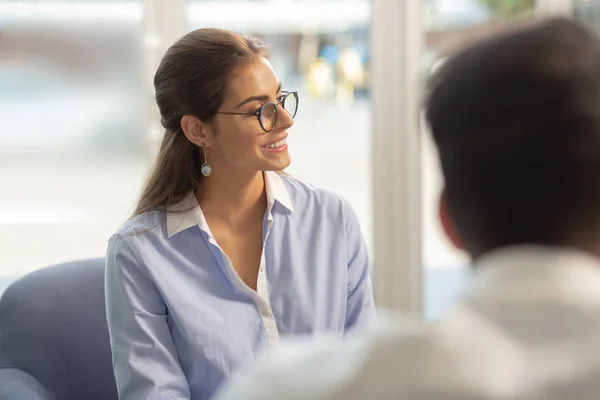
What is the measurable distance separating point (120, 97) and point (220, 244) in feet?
4.63

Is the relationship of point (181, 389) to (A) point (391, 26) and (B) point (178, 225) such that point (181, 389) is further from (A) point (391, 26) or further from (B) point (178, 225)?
(A) point (391, 26)

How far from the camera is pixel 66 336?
209cm

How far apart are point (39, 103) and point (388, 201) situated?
135 cm

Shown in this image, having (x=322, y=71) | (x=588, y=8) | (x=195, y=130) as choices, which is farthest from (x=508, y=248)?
(x=588, y=8)

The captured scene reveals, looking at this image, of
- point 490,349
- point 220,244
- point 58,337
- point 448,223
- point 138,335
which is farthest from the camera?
point 58,337

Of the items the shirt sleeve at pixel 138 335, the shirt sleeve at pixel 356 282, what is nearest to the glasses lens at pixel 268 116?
the shirt sleeve at pixel 356 282

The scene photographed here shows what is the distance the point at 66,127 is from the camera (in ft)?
10.5

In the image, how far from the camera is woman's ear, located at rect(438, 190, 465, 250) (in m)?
0.77

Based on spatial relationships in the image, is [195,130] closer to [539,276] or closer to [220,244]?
[220,244]

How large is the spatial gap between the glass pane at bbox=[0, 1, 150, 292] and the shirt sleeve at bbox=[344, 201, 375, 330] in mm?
1375

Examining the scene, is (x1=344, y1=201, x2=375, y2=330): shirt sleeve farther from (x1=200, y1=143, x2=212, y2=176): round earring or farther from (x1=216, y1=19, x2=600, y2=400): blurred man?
(x1=216, y1=19, x2=600, y2=400): blurred man

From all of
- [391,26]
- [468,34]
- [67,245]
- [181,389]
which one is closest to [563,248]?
[468,34]

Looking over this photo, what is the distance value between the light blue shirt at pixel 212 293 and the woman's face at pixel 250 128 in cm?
10

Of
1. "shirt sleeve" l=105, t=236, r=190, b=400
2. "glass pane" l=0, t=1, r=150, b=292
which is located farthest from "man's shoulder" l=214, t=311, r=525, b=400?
"glass pane" l=0, t=1, r=150, b=292
